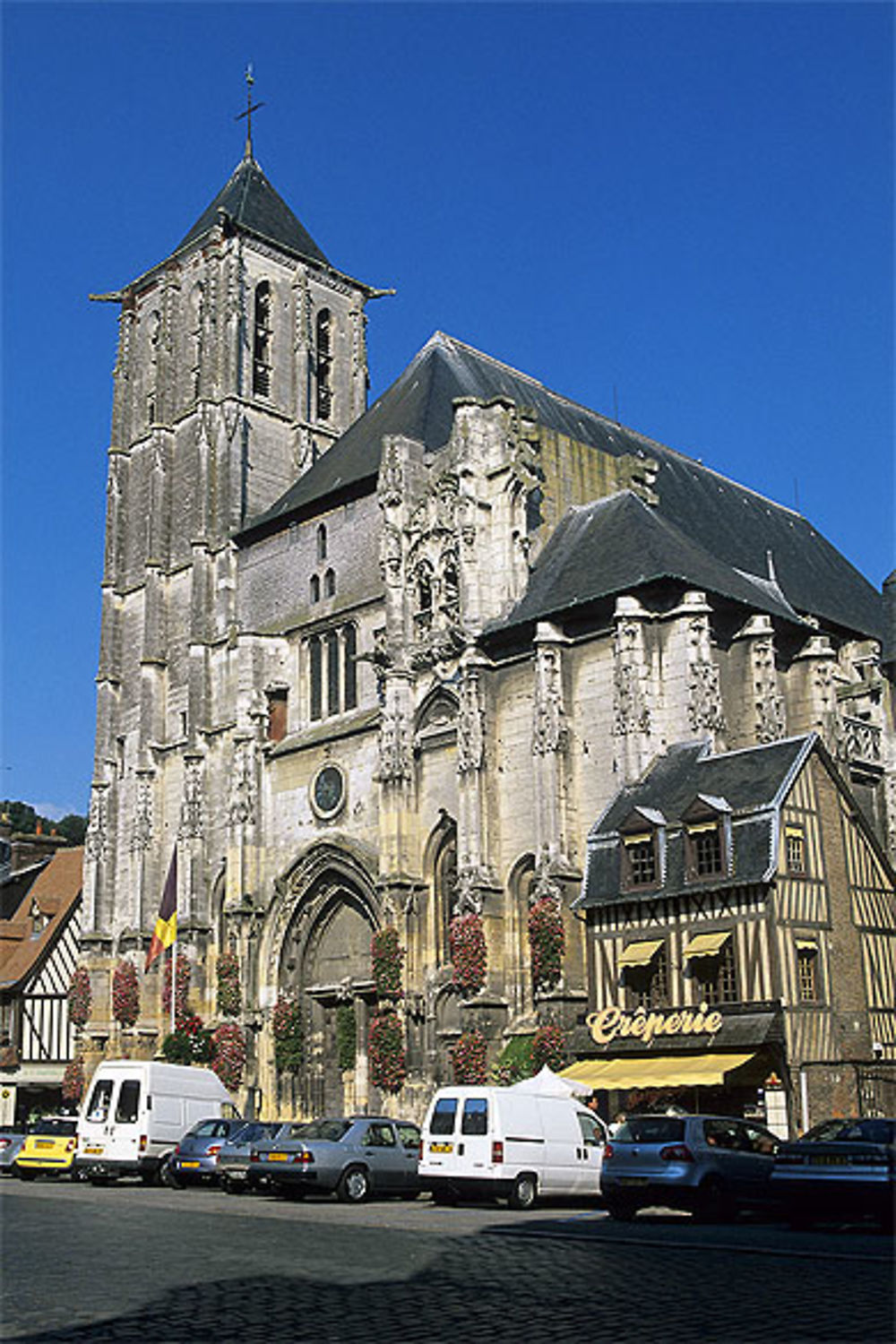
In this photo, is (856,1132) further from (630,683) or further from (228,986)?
(228,986)

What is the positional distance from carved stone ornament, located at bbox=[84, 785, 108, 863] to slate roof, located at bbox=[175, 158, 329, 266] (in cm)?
1808

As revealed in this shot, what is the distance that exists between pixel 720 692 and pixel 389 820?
7.77 metres

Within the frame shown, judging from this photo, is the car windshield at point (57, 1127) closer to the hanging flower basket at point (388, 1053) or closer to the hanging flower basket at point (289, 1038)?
the hanging flower basket at point (388, 1053)

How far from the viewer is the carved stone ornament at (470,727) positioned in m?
30.0

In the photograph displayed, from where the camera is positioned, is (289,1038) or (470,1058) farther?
(289,1038)

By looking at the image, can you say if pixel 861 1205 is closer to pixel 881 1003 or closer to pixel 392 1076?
pixel 881 1003

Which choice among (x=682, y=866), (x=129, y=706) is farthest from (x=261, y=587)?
(x=682, y=866)

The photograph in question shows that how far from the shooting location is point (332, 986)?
33.9 m

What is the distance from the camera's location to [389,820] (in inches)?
1251

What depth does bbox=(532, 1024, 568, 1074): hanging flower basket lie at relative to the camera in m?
26.2

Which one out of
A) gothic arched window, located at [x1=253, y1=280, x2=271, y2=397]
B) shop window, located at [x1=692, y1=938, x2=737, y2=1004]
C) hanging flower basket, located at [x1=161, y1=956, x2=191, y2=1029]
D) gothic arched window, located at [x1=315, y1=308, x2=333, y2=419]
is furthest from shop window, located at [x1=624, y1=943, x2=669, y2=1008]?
gothic arched window, located at [x1=315, y1=308, x2=333, y2=419]

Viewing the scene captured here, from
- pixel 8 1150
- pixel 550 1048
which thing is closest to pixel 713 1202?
pixel 550 1048

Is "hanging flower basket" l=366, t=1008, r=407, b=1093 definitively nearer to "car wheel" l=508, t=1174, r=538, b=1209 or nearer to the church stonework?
the church stonework

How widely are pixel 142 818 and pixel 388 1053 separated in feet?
Result: 42.5
